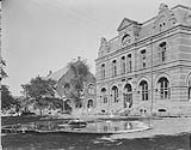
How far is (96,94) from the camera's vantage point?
15.4 meters

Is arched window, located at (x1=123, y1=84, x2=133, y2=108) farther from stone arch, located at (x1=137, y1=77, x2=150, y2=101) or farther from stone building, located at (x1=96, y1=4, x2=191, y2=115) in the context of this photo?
stone arch, located at (x1=137, y1=77, x2=150, y2=101)

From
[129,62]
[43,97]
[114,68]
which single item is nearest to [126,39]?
[129,62]

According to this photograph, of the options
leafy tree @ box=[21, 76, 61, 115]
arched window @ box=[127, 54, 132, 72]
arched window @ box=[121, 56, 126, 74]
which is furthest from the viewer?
arched window @ box=[121, 56, 126, 74]

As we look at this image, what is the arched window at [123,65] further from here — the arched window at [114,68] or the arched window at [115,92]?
the arched window at [115,92]

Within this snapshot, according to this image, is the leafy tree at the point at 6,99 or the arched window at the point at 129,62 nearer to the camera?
the leafy tree at the point at 6,99

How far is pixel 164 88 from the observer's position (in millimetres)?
11086

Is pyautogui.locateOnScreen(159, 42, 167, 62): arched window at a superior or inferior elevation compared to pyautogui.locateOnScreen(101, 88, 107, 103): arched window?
superior

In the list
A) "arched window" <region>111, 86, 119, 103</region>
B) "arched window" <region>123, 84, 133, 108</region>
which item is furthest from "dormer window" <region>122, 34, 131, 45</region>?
"arched window" <region>111, 86, 119, 103</region>

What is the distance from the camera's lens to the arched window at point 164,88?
1080 centimetres

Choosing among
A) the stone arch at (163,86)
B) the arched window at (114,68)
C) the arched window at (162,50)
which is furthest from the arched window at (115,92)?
the arched window at (162,50)

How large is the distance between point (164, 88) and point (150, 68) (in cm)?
176

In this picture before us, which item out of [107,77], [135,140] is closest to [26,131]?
[135,140]

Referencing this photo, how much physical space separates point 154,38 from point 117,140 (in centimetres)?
780

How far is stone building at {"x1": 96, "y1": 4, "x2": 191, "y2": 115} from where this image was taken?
29.7ft
